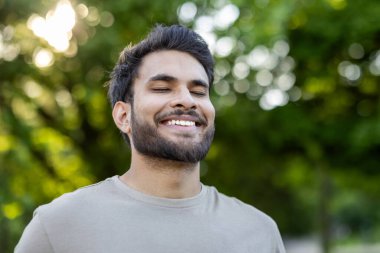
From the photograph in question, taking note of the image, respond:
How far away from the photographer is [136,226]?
2502 millimetres

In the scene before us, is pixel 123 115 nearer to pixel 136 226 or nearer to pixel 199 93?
pixel 199 93

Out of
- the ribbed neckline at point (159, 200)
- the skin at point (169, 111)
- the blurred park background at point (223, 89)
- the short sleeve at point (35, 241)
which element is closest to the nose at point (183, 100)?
the skin at point (169, 111)

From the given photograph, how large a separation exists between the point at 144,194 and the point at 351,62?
10066mm

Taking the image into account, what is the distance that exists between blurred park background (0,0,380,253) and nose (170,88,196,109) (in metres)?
6.72

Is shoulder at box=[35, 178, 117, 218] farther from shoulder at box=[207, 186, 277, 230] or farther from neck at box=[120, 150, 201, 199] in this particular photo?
shoulder at box=[207, 186, 277, 230]

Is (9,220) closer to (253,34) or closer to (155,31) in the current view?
(253,34)

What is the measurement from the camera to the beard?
8.29ft

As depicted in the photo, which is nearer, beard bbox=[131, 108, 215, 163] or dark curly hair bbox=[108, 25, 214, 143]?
beard bbox=[131, 108, 215, 163]

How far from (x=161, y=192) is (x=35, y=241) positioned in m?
0.52

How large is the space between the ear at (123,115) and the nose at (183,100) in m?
0.28

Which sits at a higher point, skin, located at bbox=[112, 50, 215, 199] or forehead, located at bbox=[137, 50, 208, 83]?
→ forehead, located at bbox=[137, 50, 208, 83]

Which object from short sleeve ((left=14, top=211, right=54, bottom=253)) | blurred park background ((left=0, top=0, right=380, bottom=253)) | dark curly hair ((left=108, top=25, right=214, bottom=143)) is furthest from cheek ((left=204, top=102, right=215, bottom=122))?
blurred park background ((left=0, top=0, right=380, bottom=253))

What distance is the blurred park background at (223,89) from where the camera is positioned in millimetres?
10203

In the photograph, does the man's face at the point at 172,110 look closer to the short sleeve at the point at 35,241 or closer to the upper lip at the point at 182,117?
the upper lip at the point at 182,117
